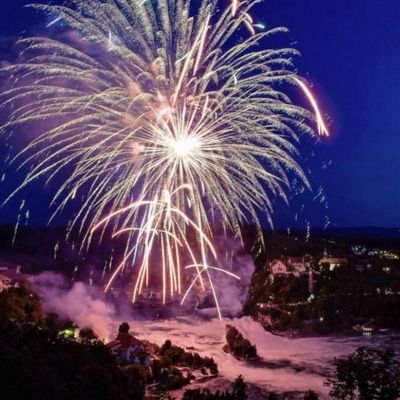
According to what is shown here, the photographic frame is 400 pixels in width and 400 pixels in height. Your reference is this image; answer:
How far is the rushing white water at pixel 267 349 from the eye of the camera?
60.1 ft

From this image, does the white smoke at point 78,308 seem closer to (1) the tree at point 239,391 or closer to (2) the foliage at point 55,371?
(2) the foliage at point 55,371

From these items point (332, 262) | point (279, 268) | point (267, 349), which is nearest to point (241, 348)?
point (267, 349)

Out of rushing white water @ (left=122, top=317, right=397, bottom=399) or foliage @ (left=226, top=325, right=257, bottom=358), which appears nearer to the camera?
rushing white water @ (left=122, top=317, right=397, bottom=399)

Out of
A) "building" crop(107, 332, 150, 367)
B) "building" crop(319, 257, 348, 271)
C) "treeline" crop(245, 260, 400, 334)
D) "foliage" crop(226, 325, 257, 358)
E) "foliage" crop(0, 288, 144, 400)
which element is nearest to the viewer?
"foliage" crop(0, 288, 144, 400)

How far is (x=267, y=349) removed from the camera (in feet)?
79.3

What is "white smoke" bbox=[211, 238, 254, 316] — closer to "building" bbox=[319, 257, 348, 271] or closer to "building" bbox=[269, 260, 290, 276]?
"building" bbox=[269, 260, 290, 276]

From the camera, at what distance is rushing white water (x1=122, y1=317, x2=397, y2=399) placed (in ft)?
60.1

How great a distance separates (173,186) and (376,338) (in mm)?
16513

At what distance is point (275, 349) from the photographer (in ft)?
79.0

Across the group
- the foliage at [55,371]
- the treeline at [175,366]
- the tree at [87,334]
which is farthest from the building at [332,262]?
the foliage at [55,371]

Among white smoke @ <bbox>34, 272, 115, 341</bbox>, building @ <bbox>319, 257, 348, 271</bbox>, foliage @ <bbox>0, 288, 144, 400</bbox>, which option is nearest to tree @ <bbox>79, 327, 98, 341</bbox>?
white smoke @ <bbox>34, 272, 115, 341</bbox>

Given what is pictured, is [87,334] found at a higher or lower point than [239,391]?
lower

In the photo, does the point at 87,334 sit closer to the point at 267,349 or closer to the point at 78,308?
the point at 78,308

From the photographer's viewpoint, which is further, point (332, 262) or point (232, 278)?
point (332, 262)
